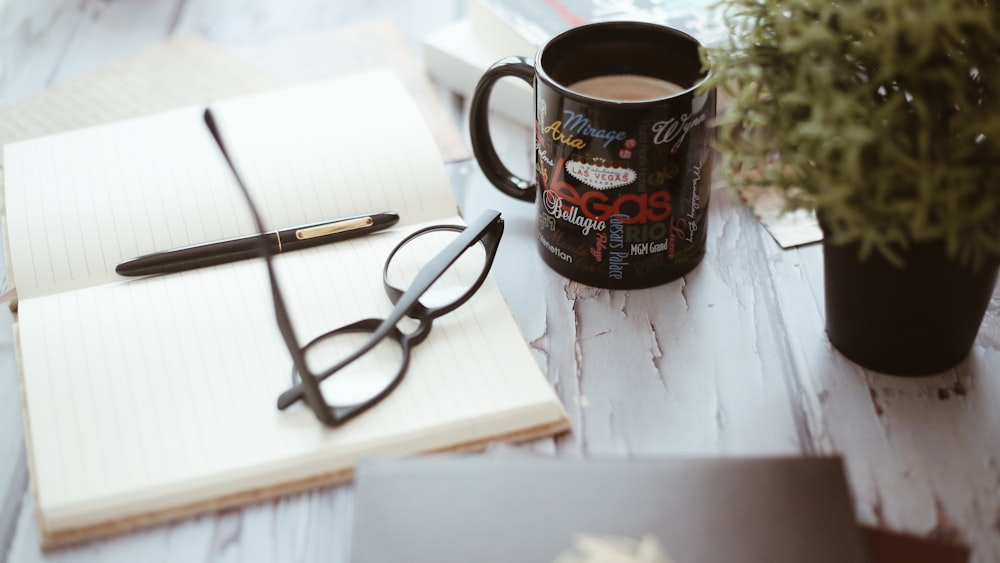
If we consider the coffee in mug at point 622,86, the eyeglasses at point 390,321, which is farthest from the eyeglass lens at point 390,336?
the coffee in mug at point 622,86

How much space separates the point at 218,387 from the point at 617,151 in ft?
0.83

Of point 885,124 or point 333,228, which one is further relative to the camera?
point 333,228

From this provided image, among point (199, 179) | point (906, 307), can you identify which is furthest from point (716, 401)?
point (199, 179)

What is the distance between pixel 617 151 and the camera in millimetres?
521

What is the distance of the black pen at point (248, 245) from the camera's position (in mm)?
583

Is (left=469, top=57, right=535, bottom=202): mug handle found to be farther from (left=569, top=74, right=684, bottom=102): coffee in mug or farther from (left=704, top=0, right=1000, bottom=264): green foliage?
(left=704, top=0, right=1000, bottom=264): green foliage

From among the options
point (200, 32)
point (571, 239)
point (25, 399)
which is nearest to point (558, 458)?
point (571, 239)

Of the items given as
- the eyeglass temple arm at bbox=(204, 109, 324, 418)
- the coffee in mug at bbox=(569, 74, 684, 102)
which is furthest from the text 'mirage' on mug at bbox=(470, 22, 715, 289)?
the eyeglass temple arm at bbox=(204, 109, 324, 418)

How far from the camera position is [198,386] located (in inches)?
20.1

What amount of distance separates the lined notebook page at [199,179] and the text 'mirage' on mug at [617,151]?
0.07 m

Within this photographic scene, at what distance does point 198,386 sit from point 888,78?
1.24 feet

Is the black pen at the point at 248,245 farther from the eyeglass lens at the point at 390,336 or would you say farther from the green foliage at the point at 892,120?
the green foliage at the point at 892,120

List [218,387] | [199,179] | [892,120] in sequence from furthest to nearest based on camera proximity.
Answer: [199,179], [218,387], [892,120]

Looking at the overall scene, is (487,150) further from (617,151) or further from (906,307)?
(906,307)
